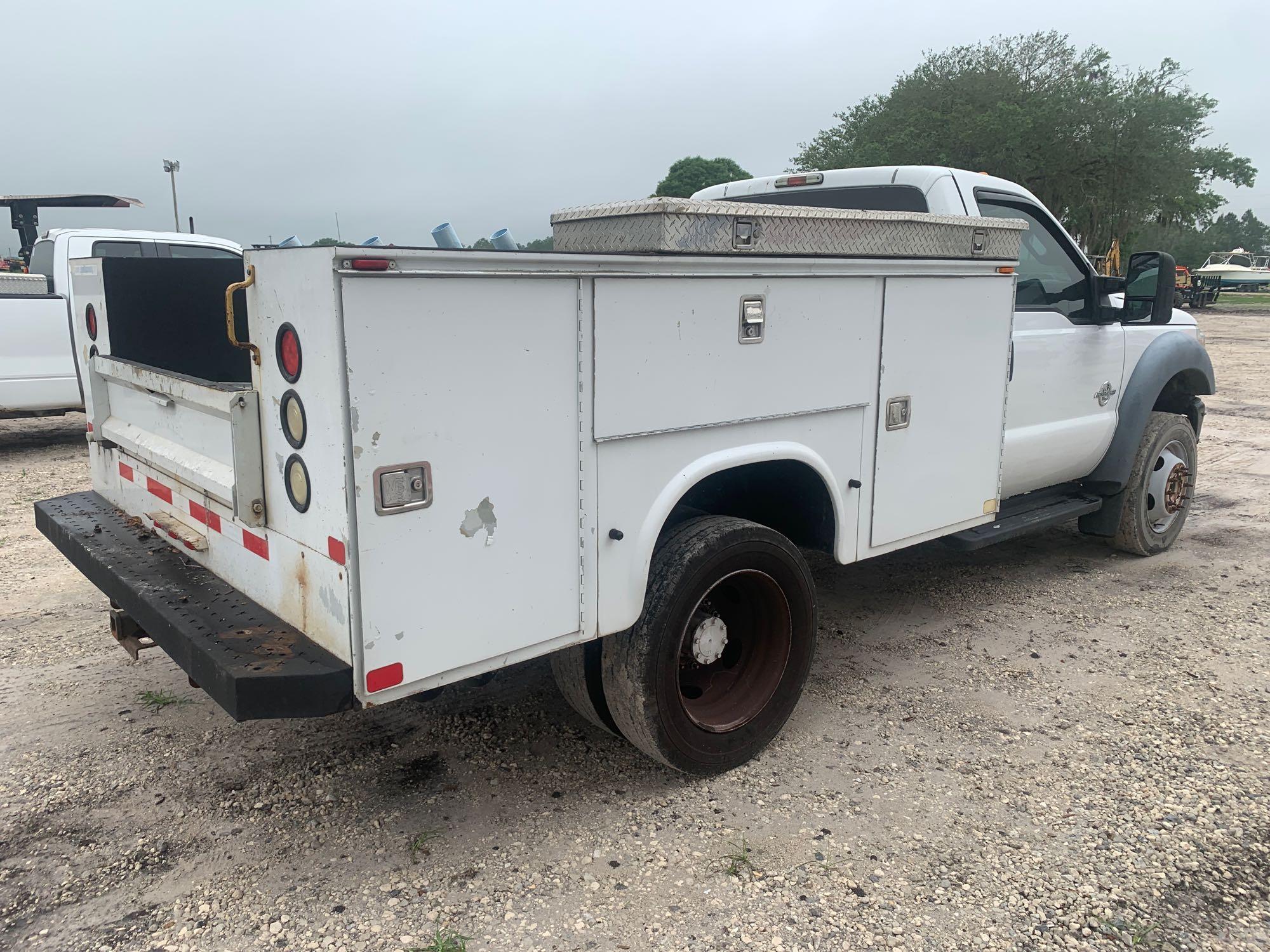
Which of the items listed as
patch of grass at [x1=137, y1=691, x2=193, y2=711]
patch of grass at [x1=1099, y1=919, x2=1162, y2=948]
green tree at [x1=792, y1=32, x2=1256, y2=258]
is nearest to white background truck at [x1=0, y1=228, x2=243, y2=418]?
patch of grass at [x1=137, y1=691, x2=193, y2=711]

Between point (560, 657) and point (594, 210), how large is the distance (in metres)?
1.47

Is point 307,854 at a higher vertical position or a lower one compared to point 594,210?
lower

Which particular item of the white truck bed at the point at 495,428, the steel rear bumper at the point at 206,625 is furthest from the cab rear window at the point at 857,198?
the steel rear bumper at the point at 206,625

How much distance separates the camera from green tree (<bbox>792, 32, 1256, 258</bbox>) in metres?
32.3

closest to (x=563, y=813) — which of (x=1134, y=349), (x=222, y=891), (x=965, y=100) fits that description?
(x=222, y=891)

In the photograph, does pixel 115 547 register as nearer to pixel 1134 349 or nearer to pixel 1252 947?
pixel 1252 947

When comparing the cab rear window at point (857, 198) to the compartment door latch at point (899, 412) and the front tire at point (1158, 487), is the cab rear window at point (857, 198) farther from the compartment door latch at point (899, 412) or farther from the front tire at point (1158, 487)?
the front tire at point (1158, 487)

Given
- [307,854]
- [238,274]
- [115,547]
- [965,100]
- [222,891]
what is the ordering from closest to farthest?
[222,891] < [307,854] < [115,547] < [238,274] < [965,100]

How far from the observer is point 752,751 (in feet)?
11.1

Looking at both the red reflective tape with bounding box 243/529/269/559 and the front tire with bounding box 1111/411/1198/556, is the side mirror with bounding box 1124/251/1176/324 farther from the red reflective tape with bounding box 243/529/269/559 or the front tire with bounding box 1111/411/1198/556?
the red reflective tape with bounding box 243/529/269/559

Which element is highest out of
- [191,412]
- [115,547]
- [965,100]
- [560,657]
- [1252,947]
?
[965,100]

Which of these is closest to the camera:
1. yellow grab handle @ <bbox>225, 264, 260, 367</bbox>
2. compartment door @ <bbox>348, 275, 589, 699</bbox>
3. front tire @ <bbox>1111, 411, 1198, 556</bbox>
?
compartment door @ <bbox>348, 275, 589, 699</bbox>

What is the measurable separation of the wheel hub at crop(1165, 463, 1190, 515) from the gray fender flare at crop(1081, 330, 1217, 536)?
17.0 inches

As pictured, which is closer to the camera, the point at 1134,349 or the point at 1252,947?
the point at 1252,947
